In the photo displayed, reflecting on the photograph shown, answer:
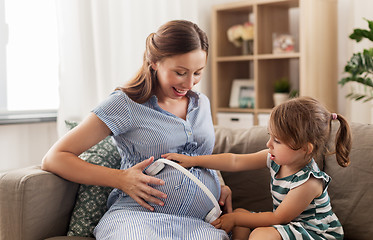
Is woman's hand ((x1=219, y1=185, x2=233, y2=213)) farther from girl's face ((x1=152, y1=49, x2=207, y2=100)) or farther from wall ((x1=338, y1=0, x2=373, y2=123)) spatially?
wall ((x1=338, y1=0, x2=373, y2=123))

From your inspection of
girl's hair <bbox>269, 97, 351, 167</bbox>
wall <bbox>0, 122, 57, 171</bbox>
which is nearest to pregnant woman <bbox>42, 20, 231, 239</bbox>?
girl's hair <bbox>269, 97, 351, 167</bbox>

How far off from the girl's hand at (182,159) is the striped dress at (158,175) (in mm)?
25

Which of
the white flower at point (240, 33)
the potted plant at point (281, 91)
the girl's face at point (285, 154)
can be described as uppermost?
the white flower at point (240, 33)

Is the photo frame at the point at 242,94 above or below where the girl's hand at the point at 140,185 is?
above

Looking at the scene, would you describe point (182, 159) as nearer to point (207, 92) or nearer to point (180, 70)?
point (180, 70)

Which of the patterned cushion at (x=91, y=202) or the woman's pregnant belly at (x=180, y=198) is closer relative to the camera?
the woman's pregnant belly at (x=180, y=198)

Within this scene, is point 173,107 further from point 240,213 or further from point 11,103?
point 11,103

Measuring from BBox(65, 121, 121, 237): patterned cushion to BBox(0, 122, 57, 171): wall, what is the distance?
1.05 meters

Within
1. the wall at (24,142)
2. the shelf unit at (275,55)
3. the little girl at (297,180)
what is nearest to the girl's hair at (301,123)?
the little girl at (297,180)

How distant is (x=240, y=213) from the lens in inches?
59.6

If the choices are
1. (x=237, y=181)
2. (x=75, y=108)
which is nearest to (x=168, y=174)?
(x=237, y=181)

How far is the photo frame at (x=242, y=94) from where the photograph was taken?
360 cm

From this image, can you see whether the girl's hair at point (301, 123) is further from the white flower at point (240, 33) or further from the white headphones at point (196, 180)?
the white flower at point (240, 33)

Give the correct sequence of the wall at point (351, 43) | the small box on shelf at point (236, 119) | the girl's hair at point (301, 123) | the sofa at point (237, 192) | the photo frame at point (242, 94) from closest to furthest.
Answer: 1. the girl's hair at point (301, 123)
2. the sofa at point (237, 192)
3. the wall at point (351, 43)
4. the small box on shelf at point (236, 119)
5. the photo frame at point (242, 94)
